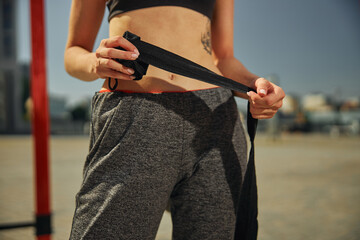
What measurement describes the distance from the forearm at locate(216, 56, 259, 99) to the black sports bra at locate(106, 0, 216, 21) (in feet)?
0.54

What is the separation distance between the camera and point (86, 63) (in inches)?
28.8

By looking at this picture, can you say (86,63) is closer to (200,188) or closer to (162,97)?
(162,97)

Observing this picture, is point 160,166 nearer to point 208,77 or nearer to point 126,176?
point 126,176

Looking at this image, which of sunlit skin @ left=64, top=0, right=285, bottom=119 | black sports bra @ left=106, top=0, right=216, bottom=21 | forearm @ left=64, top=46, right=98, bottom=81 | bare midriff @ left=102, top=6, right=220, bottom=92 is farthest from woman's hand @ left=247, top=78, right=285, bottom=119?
forearm @ left=64, top=46, right=98, bottom=81

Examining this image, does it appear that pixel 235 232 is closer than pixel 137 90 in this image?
No

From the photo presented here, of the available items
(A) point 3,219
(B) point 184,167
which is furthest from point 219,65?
(A) point 3,219

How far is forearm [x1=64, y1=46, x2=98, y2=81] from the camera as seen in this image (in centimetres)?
72

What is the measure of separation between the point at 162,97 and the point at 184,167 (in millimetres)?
176

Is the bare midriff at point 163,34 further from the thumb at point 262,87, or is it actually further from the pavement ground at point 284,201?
the pavement ground at point 284,201

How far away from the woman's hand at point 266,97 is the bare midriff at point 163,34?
0.13 meters

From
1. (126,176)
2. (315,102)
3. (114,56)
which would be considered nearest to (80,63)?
(114,56)

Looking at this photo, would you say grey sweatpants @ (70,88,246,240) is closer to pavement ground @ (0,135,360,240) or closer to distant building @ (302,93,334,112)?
pavement ground @ (0,135,360,240)

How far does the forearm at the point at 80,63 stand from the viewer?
725 mm

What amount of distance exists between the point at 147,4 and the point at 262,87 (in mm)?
344
